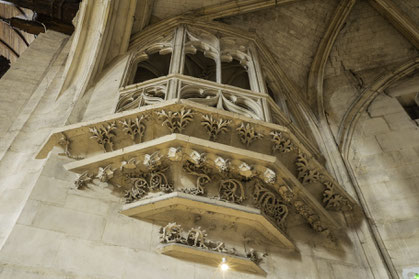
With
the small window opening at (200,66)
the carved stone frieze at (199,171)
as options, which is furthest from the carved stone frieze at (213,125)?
the small window opening at (200,66)

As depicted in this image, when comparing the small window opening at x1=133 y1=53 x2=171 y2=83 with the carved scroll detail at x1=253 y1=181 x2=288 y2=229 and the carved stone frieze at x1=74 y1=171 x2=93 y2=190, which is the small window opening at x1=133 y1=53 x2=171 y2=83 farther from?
the carved scroll detail at x1=253 y1=181 x2=288 y2=229

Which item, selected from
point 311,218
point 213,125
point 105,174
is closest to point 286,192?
point 311,218

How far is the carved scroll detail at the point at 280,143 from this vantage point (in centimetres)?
401

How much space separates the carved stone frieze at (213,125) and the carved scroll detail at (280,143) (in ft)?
1.79

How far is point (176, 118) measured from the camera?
12.7ft

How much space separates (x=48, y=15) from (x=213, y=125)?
7140 millimetres

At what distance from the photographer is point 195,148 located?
3648mm

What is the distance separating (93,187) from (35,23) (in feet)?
24.0

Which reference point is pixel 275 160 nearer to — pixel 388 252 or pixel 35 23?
pixel 388 252

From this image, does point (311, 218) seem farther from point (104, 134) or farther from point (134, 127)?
point (104, 134)

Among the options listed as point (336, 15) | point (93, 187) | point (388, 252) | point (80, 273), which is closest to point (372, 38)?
point (336, 15)

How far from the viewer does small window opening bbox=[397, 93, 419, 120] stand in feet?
20.9

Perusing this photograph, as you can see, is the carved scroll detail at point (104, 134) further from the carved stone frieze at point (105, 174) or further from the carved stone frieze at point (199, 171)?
the carved stone frieze at point (199, 171)

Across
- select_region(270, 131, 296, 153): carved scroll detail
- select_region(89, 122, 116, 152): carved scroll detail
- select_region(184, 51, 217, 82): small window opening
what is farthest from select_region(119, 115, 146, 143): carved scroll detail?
select_region(184, 51, 217, 82): small window opening
